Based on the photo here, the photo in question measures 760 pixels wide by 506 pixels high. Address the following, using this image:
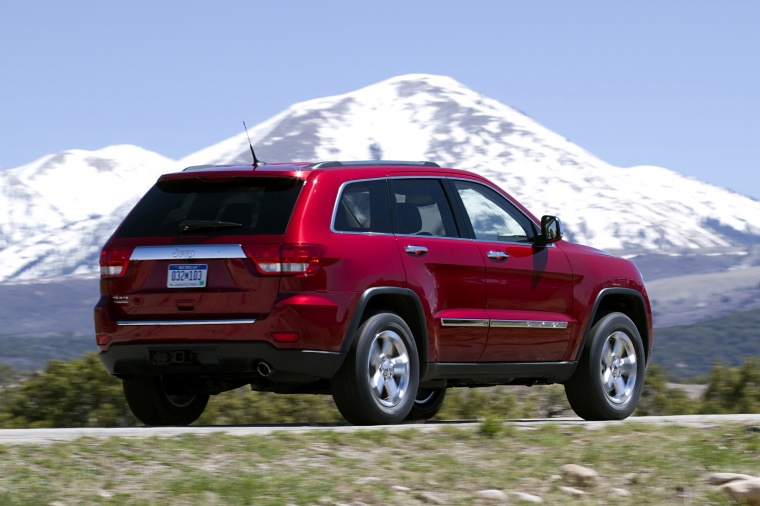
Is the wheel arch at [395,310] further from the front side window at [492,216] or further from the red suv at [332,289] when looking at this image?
the front side window at [492,216]

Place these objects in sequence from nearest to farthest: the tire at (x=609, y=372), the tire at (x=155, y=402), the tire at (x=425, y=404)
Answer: the tire at (x=155, y=402) < the tire at (x=609, y=372) < the tire at (x=425, y=404)

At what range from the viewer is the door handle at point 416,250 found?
871 centimetres

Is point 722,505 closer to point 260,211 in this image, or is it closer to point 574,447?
point 574,447

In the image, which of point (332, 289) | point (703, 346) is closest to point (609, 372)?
point (332, 289)

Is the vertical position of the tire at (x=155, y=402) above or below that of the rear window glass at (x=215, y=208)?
below

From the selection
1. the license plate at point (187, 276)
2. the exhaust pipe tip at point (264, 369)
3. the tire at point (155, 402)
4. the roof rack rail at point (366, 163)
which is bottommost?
the tire at point (155, 402)

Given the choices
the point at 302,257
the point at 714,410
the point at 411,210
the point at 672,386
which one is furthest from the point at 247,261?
the point at 672,386

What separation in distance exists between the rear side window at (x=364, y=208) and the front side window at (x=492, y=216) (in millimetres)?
840

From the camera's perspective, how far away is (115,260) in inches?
338

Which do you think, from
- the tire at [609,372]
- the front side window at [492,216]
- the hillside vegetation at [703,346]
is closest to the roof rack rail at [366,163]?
the front side window at [492,216]

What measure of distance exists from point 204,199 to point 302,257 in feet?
2.91

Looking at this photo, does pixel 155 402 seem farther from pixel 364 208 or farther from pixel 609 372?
pixel 609 372

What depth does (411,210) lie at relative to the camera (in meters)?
9.08

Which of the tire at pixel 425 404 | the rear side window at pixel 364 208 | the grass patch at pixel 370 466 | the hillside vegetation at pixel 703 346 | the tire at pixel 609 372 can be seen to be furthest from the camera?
the hillside vegetation at pixel 703 346
